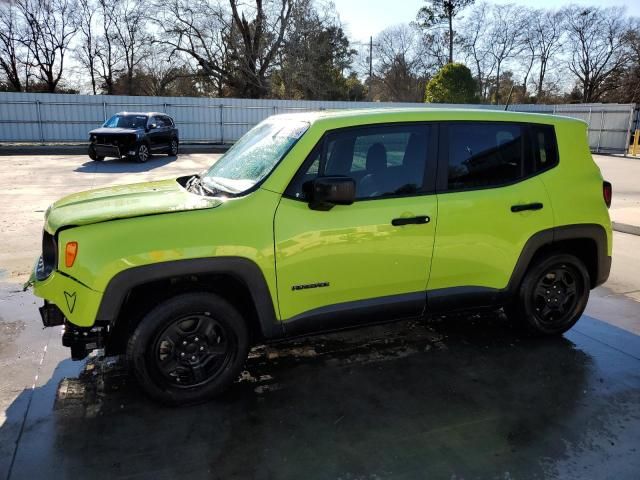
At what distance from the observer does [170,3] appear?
31.8 metres

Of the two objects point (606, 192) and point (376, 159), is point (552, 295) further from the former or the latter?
point (376, 159)

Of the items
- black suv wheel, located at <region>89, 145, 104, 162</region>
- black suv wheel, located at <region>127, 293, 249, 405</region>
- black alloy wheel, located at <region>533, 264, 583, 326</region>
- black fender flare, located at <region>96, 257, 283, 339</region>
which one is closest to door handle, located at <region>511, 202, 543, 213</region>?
black alloy wheel, located at <region>533, 264, 583, 326</region>

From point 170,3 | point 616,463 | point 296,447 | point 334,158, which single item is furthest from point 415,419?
point 170,3

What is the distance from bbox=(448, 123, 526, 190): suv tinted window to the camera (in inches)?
144

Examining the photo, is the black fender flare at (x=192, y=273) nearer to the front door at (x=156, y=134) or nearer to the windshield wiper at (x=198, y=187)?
the windshield wiper at (x=198, y=187)

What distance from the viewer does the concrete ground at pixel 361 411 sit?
2699 millimetres

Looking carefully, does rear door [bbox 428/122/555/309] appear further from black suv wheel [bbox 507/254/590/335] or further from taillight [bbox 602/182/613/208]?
taillight [bbox 602/182/613/208]

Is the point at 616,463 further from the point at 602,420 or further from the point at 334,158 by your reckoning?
the point at 334,158

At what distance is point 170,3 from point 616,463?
35.1 meters

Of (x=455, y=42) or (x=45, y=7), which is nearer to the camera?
(x=45, y=7)

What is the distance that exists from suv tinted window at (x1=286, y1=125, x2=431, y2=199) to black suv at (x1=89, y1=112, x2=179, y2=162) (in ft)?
49.4

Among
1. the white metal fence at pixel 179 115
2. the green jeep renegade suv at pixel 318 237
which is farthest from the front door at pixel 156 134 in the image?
the green jeep renegade suv at pixel 318 237

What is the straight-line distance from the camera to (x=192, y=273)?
2.99 meters

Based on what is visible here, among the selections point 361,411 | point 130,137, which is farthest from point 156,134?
point 361,411
